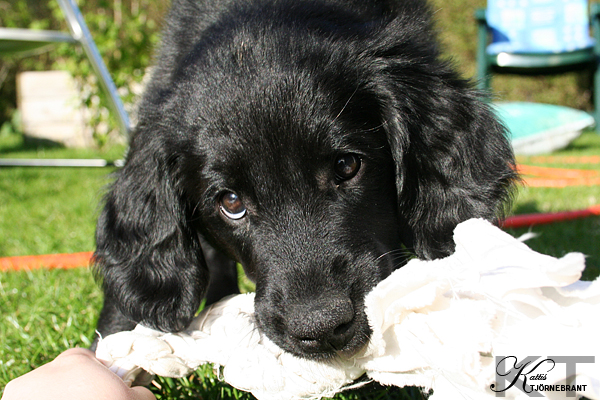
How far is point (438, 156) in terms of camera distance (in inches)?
66.0

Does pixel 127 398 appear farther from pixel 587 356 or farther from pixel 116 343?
pixel 587 356

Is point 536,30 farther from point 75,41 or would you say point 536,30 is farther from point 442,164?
point 442,164

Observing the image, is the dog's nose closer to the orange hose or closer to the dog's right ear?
the dog's right ear

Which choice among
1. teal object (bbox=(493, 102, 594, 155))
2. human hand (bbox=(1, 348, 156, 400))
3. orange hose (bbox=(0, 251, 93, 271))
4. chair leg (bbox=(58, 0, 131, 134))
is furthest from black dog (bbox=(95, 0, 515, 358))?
teal object (bbox=(493, 102, 594, 155))

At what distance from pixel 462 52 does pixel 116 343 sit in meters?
9.49

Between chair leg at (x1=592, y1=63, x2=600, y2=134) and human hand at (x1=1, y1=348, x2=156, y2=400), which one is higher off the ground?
human hand at (x1=1, y1=348, x2=156, y2=400)

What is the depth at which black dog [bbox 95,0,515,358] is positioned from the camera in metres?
1.42

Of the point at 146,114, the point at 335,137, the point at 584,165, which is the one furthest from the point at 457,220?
the point at 584,165

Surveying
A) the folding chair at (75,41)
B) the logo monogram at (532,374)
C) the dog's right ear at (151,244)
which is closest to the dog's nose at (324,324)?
the logo monogram at (532,374)

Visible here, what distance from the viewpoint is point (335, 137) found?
4.97ft

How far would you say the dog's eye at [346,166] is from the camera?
1.55m

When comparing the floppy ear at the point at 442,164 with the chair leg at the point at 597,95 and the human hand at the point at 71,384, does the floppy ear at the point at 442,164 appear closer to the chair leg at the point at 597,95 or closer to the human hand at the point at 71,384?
the human hand at the point at 71,384

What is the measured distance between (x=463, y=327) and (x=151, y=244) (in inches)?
42.5

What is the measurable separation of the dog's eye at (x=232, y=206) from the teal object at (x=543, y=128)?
201 inches
